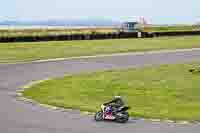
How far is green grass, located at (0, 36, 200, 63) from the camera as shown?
4288 centimetres

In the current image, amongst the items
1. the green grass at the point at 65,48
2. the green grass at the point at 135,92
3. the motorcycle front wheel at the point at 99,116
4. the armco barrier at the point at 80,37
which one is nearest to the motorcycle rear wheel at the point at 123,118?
the motorcycle front wheel at the point at 99,116

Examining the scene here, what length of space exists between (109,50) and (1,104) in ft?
98.6

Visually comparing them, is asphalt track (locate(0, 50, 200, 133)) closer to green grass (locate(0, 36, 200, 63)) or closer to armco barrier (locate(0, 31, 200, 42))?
green grass (locate(0, 36, 200, 63))

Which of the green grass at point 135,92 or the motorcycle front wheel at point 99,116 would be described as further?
the green grass at point 135,92

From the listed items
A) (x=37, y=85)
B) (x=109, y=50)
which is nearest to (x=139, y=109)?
(x=37, y=85)

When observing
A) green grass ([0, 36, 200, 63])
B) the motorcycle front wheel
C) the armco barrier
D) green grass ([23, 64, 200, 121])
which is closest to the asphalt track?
the motorcycle front wheel

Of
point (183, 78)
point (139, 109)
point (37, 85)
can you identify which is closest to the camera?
point (139, 109)

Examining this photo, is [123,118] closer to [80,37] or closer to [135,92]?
[135,92]

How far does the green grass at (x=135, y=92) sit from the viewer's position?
723 inches

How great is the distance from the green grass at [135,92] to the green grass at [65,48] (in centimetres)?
1351

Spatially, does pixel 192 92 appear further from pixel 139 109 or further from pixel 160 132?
pixel 160 132

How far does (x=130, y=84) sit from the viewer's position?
25281 millimetres

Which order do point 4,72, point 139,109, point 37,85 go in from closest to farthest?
point 139,109 → point 37,85 → point 4,72

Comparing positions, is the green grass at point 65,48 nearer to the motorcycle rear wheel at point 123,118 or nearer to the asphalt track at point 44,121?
the asphalt track at point 44,121
